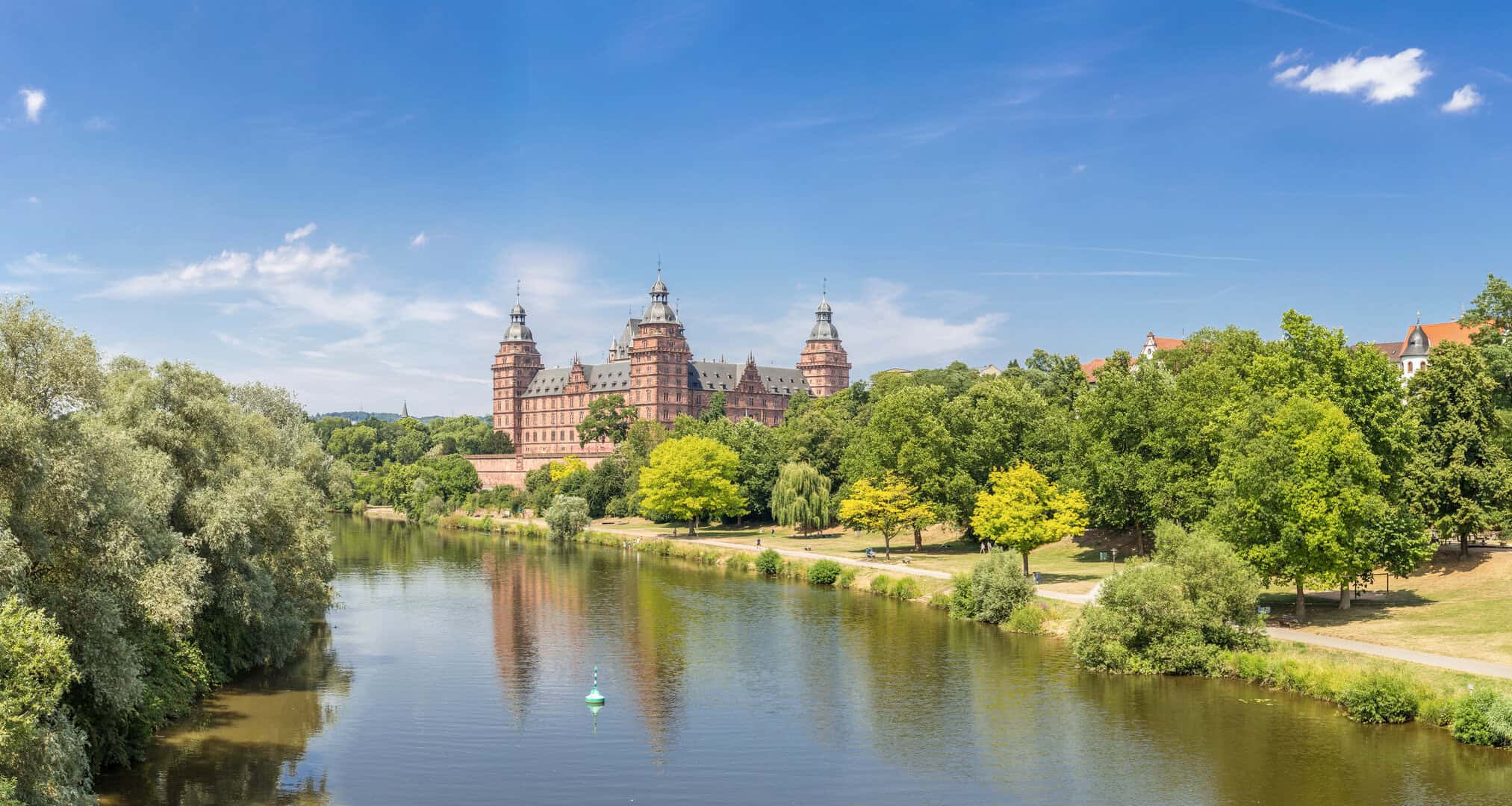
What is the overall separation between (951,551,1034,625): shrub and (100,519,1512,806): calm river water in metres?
0.93

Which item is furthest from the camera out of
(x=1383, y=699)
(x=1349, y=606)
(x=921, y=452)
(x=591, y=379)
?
(x=591, y=379)

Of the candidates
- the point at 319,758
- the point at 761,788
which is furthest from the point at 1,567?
the point at 761,788

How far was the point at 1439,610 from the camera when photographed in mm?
38031

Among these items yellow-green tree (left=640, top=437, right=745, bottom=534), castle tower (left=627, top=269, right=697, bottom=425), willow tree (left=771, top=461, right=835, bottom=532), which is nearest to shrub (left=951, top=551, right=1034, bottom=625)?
willow tree (left=771, top=461, right=835, bottom=532)

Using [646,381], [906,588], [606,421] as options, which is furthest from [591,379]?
[906,588]

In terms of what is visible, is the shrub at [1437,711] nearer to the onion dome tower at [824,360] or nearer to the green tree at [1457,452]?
the green tree at [1457,452]

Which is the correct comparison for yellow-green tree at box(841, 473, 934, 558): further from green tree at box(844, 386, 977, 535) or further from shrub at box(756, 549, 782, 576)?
shrub at box(756, 549, 782, 576)

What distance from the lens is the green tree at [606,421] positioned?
137375 mm

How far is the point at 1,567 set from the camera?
62.2ft

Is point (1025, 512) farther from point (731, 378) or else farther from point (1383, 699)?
point (731, 378)

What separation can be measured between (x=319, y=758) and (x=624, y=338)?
499 feet

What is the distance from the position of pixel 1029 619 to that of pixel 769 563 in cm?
2296

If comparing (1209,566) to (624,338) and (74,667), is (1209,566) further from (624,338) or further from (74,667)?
(624,338)

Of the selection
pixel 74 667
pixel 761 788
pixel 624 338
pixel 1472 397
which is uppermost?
pixel 624 338
